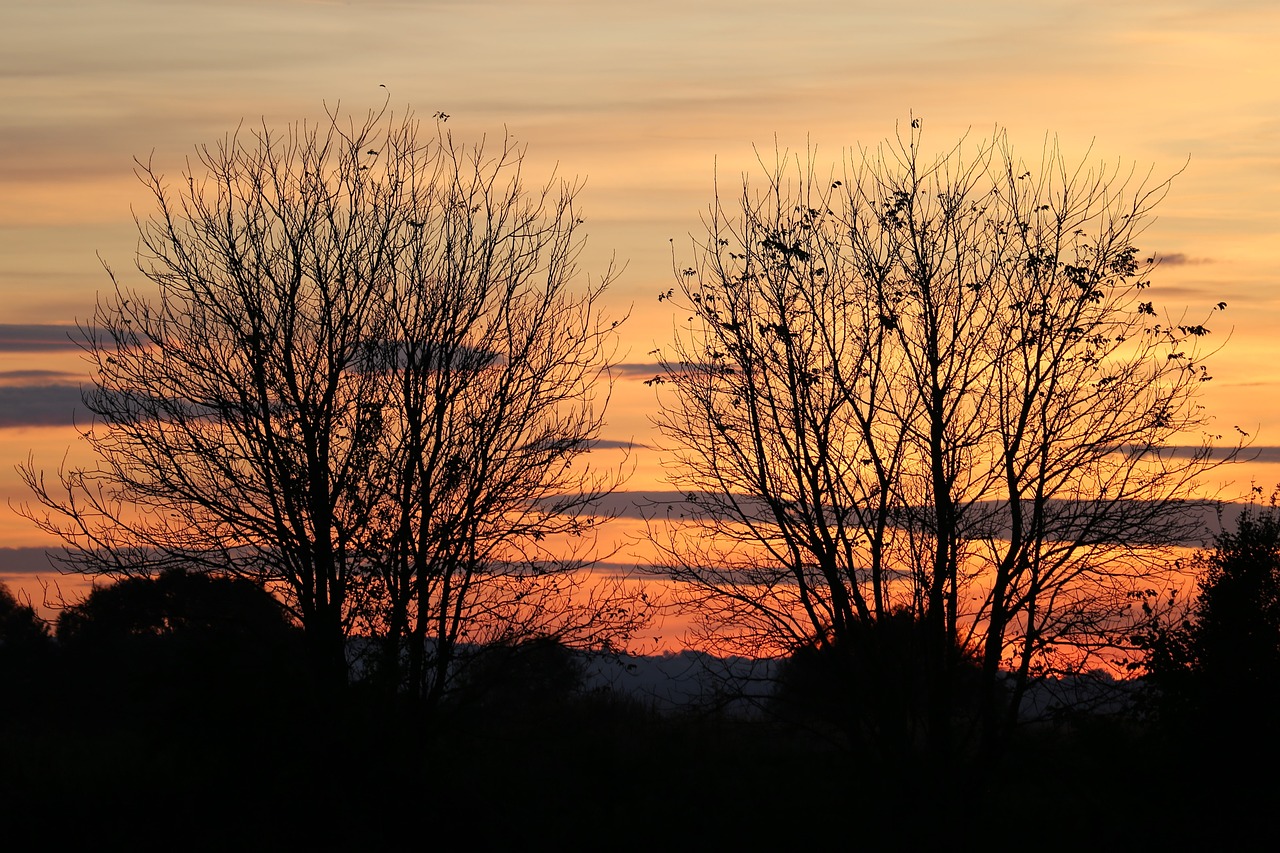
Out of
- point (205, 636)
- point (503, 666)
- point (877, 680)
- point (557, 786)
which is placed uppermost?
point (205, 636)

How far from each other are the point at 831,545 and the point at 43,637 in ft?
114

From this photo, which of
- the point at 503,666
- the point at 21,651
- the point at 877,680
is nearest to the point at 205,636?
the point at 503,666

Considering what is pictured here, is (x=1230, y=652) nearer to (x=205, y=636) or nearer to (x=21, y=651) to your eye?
(x=205, y=636)

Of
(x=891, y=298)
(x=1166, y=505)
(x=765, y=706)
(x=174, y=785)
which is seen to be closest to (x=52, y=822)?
A: (x=174, y=785)

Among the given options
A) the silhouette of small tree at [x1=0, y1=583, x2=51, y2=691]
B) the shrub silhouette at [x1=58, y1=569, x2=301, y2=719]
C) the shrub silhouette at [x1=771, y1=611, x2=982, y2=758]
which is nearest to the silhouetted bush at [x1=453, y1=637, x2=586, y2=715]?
the shrub silhouette at [x1=58, y1=569, x2=301, y2=719]

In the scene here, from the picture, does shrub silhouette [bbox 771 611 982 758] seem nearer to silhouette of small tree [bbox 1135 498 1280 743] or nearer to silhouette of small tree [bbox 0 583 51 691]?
silhouette of small tree [bbox 1135 498 1280 743]

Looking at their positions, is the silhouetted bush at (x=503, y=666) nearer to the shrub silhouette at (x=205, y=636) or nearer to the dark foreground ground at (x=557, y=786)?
the dark foreground ground at (x=557, y=786)

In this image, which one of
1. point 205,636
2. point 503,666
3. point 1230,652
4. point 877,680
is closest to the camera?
point 503,666

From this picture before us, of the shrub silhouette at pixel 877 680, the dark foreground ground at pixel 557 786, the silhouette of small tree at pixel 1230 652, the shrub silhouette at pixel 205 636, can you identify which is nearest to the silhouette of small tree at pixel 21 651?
the dark foreground ground at pixel 557 786

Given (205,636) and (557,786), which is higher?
(205,636)

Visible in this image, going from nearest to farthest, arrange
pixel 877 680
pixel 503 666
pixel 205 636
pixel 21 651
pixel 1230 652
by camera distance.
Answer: pixel 503 666 → pixel 877 680 → pixel 205 636 → pixel 1230 652 → pixel 21 651

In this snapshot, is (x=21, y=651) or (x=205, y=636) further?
(x=21, y=651)

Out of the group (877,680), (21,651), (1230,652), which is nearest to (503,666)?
(877,680)

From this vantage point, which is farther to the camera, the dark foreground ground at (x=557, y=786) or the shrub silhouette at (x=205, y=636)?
the dark foreground ground at (x=557, y=786)
